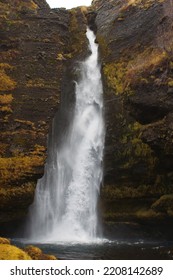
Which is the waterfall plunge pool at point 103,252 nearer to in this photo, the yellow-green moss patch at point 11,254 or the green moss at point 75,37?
the yellow-green moss patch at point 11,254

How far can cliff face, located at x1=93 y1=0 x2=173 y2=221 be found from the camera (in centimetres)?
1970

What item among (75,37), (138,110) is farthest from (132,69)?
(75,37)

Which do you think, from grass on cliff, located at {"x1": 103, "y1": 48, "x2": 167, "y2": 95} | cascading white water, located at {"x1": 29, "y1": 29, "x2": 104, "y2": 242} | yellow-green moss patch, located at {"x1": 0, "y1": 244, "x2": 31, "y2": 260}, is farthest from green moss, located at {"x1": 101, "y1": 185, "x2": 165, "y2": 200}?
yellow-green moss patch, located at {"x1": 0, "y1": 244, "x2": 31, "y2": 260}

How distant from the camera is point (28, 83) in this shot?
82.8 feet

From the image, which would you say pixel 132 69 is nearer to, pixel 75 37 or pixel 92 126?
pixel 92 126

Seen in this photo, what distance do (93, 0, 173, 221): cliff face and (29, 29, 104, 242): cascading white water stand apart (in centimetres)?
74

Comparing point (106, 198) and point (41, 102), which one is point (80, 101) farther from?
point (106, 198)

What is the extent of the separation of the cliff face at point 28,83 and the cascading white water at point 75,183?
144cm

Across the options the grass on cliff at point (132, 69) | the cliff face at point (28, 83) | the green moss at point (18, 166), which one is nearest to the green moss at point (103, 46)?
the grass on cliff at point (132, 69)

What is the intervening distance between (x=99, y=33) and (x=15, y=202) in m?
14.5

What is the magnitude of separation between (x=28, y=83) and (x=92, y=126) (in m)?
4.63
